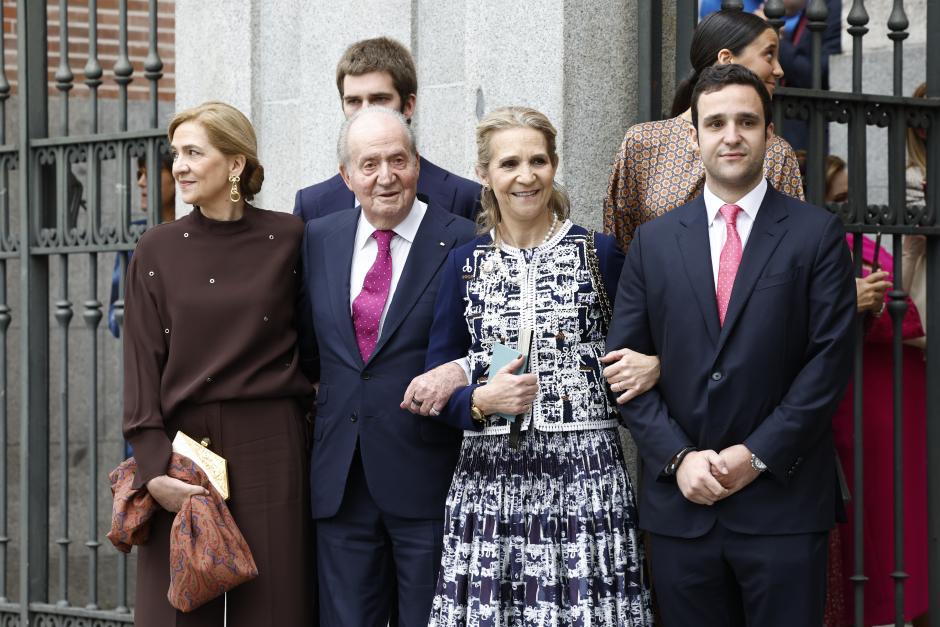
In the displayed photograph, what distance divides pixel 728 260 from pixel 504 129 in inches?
30.0

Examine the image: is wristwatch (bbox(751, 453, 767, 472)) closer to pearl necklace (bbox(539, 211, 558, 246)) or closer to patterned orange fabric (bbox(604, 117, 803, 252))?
pearl necklace (bbox(539, 211, 558, 246))

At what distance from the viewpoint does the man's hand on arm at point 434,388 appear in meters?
4.20

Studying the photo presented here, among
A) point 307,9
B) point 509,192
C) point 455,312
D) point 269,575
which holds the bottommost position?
point 269,575

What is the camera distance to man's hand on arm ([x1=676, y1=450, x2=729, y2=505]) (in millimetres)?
3832

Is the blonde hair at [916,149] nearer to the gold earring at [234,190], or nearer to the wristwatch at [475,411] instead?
the wristwatch at [475,411]

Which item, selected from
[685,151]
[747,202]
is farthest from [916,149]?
[747,202]

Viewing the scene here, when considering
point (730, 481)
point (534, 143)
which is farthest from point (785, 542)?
point (534, 143)

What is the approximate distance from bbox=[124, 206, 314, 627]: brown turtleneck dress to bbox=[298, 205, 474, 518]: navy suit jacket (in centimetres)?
12

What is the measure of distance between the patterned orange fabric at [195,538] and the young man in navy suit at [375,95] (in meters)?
1.10

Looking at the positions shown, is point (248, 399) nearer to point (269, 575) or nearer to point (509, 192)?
point (269, 575)

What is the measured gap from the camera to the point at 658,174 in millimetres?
4695

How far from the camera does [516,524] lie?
163 inches

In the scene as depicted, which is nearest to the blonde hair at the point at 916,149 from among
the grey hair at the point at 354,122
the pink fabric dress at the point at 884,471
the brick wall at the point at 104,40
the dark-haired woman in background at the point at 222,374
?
the pink fabric dress at the point at 884,471

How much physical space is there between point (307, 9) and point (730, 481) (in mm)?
2879
